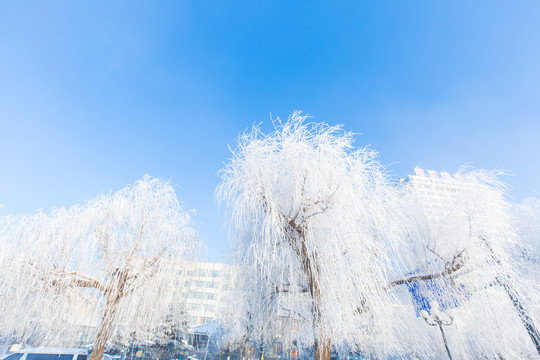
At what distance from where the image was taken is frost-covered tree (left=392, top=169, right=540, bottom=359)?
6.11 meters

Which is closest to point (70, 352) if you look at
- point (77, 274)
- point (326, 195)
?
point (77, 274)

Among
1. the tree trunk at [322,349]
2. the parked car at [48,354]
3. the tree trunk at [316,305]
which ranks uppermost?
the tree trunk at [316,305]

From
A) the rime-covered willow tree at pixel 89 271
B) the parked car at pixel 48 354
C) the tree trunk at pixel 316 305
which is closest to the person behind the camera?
the tree trunk at pixel 316 305

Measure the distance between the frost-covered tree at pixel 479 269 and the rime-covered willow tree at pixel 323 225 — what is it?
1407 millimetres

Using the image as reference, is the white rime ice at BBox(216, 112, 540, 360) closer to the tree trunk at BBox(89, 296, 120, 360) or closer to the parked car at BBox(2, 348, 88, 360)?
the tree trunk at BBox(89, 296, 120, 360)

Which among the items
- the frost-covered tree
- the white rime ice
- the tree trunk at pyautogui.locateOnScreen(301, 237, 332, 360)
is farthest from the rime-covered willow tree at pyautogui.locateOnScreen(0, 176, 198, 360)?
the frost-covered tree

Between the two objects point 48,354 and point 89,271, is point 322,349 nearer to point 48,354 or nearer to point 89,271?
point 89,271

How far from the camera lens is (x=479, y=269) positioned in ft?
20.5

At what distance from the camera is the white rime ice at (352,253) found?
5.36 m

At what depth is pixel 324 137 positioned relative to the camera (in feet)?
19.5

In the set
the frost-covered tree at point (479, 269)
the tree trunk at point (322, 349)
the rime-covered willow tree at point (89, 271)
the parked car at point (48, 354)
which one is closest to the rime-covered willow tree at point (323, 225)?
the tree trunk at point (322, 349)

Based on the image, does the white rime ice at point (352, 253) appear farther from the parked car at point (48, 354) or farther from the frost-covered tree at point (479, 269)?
the parked car at point (48, 354)

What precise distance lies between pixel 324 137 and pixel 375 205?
1914mm

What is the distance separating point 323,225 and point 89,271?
5.78 metres
